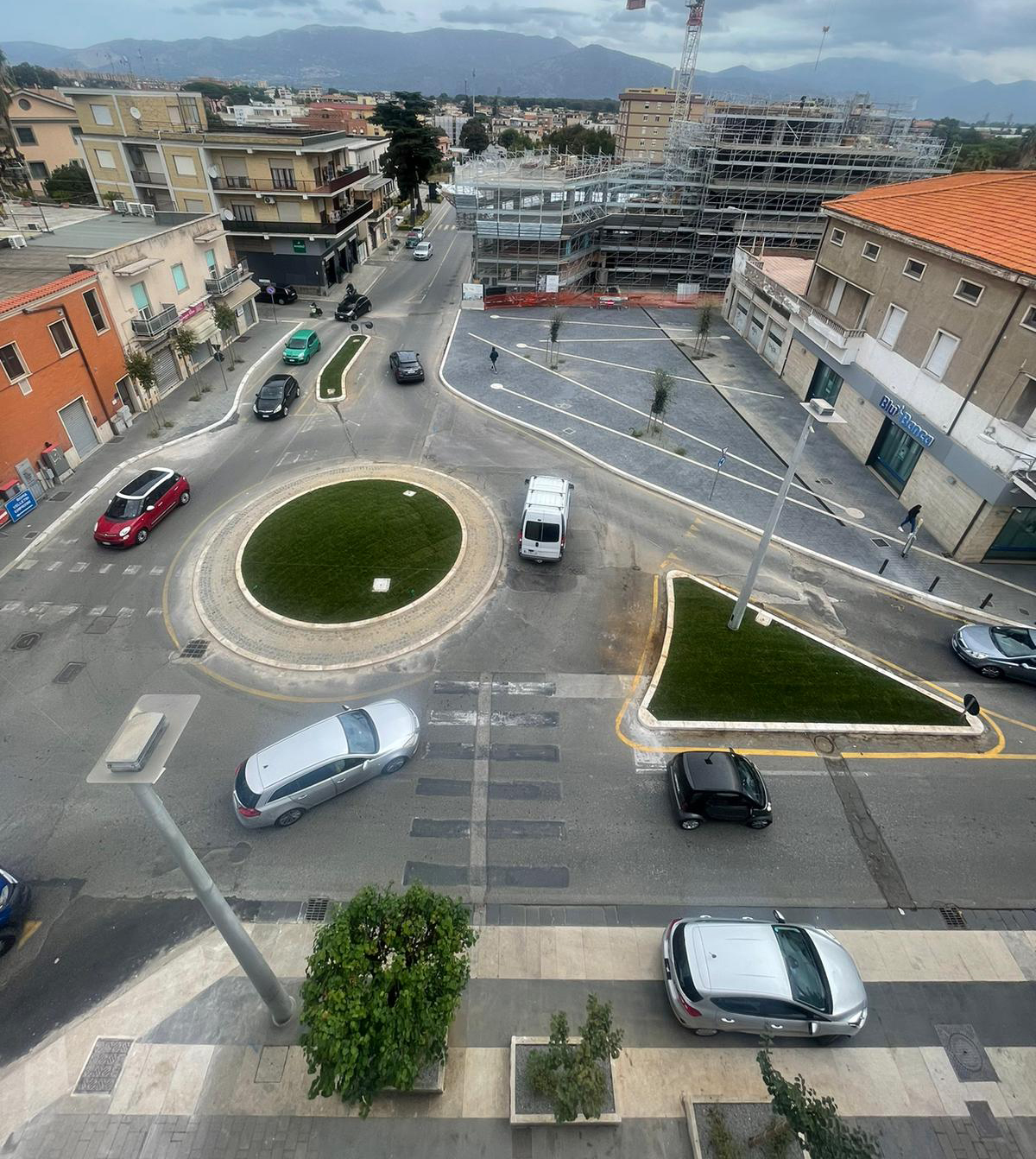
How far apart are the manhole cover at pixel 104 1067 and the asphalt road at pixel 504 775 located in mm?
1107

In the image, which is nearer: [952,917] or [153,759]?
[153,759]

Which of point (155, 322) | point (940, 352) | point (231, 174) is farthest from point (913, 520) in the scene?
point (231, 174)

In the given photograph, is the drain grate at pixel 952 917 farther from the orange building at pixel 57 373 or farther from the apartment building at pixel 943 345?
the orange building at pixel 57 373

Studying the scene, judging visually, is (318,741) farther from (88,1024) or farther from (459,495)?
(459,495)

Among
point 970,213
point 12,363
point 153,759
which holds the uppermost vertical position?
point 970,213

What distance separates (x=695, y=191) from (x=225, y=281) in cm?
3752

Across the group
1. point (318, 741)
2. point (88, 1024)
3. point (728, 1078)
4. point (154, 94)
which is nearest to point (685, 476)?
point (318, 741)

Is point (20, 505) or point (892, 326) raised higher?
point (892, 326)

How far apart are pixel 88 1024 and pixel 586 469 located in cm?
2275

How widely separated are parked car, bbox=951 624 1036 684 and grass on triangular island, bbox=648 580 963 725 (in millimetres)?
2201

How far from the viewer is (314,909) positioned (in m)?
11.6

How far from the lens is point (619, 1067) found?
987 cm

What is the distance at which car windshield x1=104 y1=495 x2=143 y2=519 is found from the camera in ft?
68.4

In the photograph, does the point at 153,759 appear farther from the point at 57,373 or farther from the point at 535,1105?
the point at 57,373
